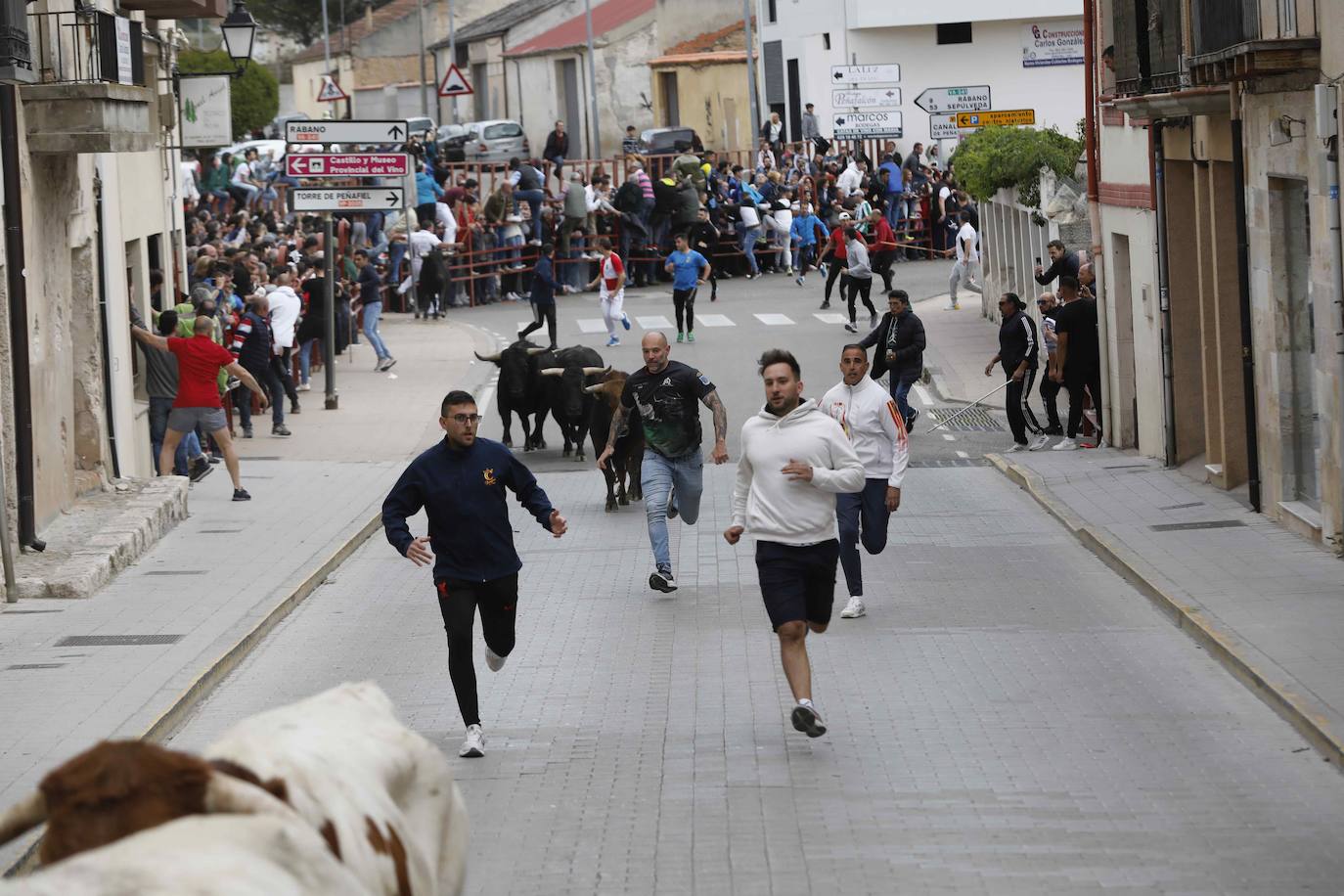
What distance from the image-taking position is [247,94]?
216ft

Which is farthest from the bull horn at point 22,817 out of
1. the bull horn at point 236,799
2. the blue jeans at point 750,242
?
the blue jeans at point 750,242

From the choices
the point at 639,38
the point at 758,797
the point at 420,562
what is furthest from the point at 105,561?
the point at 639,38

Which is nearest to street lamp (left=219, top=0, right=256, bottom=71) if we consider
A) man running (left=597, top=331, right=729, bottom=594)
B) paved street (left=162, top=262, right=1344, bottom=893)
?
paved street (left=162, top=262, right=1344, bottom=893)

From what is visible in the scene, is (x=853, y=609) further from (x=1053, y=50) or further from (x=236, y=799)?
(x=1053, y=50)

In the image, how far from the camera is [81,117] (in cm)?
1683

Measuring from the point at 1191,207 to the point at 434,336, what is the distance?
17.1 meters

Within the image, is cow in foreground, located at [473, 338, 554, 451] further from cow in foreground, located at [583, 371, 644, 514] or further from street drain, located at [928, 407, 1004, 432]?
street drain, located at [928, 407, 1004, 432]

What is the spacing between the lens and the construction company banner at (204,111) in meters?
24.2

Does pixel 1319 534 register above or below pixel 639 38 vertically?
below

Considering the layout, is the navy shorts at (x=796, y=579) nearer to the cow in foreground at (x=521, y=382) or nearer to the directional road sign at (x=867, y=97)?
the cow in foreground at (x=521, y=382)

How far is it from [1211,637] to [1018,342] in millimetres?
10099

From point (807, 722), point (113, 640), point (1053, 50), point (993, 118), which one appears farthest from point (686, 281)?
point (807, 722)

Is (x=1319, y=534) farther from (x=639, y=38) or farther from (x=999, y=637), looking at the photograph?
(x=639, y=38)

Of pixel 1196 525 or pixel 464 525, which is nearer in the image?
pixel 464 525
